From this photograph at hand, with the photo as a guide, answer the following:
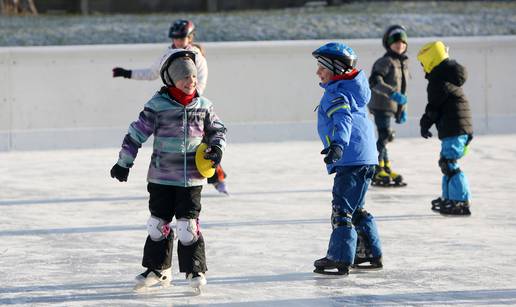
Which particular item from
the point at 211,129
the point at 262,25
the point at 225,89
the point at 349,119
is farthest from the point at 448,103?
the point at 262,25

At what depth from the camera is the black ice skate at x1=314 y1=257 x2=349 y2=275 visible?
738cm

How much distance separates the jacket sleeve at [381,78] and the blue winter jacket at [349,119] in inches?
138

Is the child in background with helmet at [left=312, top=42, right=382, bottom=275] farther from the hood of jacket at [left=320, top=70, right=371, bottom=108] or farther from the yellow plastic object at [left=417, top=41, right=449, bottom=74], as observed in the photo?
the yellow plastic object at [left=417, top=41, right=449, bottom=74]

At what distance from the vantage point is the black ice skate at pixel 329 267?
7.38 metres

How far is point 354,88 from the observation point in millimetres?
7387

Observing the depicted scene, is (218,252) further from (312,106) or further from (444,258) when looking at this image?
(312,106)

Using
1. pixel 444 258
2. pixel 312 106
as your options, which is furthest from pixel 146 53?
pixel 444 258

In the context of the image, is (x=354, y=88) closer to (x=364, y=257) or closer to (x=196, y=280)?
(x=364, y=257)

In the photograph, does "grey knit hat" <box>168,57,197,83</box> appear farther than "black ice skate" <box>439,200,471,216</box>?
No

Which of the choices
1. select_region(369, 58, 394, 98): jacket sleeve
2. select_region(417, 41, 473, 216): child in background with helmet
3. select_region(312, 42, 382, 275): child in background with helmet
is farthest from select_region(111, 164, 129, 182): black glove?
select_region(369, 58, 394, 98): jacket sleeve

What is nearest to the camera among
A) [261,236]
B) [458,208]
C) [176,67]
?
[176,67]

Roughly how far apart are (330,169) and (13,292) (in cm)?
201

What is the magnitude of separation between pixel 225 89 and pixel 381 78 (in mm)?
4253

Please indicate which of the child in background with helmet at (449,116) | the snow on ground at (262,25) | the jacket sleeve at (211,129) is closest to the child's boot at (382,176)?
the child in background with helmet at (449,116)
